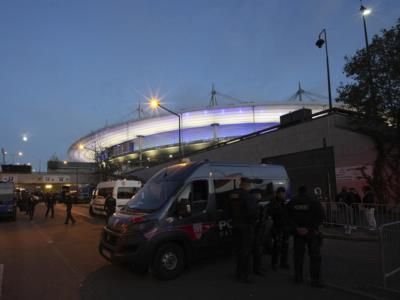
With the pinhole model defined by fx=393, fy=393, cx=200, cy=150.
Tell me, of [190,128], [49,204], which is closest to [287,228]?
[49,204]

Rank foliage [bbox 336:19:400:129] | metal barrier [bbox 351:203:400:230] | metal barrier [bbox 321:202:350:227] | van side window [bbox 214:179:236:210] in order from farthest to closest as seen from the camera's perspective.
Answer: foliage [bbox 336:19:400:129] → metal barrier [bbox 321:202:350:227] → metal barrier [bbox 351:203:400:230] → van side window [bbox 214:179:236:210]

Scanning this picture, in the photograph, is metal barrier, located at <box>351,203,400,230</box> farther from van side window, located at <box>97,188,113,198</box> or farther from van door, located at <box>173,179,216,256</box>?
van side window, located at <box>97,188,113,198</box>

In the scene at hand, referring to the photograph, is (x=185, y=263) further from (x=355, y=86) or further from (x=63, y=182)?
(x=63, y=182)

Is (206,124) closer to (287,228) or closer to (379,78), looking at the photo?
(379,78)

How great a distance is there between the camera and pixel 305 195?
733 centimetres

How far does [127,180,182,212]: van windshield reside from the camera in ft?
27.1

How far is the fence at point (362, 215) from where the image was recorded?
12123 millimetres

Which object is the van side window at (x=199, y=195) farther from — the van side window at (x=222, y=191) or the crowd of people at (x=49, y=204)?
the crowd of people at (x=49, y=204)

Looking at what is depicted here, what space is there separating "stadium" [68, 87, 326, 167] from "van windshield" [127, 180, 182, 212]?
2495 inches

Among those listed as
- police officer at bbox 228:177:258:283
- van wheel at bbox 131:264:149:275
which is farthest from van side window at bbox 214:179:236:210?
van wheel at bbox 131:264:149:275

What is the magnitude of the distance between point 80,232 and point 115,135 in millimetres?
80329

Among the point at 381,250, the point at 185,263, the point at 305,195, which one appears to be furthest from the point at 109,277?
the point at 381,250

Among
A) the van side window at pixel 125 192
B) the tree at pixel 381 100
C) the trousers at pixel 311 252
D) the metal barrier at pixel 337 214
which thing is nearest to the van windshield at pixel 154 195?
the trousers at pixel 311 252

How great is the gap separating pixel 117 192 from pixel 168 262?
52.1 feet
